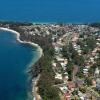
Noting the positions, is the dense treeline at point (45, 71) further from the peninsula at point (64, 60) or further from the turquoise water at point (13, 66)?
the turquoise water at point (13, 66)

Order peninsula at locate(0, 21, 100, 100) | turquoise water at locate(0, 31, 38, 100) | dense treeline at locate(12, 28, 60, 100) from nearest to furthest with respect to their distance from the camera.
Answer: dense treeline at locate(12, 28, 60, 100) < peninsula at locate(0, 21, 100, 100) < turquoise water at locate(0, 31, 38, 100)

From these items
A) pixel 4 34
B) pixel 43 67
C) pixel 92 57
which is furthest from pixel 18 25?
pixel 43 67

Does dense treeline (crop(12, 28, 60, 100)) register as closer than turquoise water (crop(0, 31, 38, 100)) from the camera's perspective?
Yes

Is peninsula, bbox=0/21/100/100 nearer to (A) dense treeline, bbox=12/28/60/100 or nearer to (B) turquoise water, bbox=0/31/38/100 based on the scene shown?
(A) dense treeline, bbox=12/28/60/100

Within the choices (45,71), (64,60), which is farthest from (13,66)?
(64,60)

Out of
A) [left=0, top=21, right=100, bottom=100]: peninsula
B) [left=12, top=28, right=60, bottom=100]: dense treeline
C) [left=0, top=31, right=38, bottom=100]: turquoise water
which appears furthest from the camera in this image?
[left=0, top=31, right=38, bottom=100]: turquoise water

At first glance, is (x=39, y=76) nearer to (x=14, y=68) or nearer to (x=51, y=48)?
(x=14, y=68)

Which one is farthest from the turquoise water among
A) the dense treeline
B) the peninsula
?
the dense treeline
